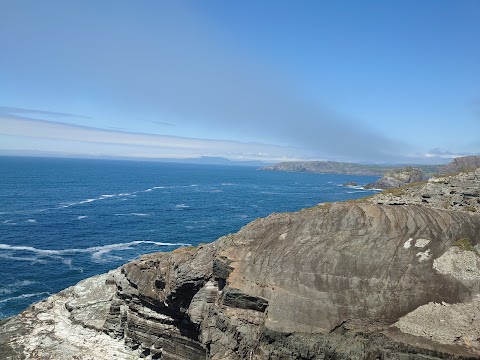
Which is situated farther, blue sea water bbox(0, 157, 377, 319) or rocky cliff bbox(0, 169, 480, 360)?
blue sea water bbox(0, 157, 377, 319)

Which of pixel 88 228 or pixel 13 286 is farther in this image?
pixel 88 228

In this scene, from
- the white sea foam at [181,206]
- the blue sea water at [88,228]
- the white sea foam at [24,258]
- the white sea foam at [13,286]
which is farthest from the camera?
the white sea foam at [181,206]

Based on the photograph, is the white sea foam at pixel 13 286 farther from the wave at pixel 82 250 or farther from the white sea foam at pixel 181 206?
the white sea foam at pixel 181 206

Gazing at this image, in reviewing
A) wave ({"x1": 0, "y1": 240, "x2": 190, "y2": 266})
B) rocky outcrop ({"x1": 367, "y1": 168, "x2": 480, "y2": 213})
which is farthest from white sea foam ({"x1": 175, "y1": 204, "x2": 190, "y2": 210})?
rocky outcrop ({"x1": 367, "y1": 168, "x2": 480, "y2": 213})

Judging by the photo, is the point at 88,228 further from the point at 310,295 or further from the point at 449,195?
the point at 449,195

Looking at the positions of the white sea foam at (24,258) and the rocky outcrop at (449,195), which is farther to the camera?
the white sea foam at (24,258)

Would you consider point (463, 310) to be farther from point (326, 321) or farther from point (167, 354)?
point (167, 354)

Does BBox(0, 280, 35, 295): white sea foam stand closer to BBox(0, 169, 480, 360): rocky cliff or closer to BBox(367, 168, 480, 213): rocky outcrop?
BBox(0, 169, 480, 360): rocky cliff

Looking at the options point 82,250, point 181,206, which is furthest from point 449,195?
point 181,206

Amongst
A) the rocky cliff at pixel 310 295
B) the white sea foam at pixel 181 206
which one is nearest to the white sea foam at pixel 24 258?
the rocky cliff at pixel 310 295

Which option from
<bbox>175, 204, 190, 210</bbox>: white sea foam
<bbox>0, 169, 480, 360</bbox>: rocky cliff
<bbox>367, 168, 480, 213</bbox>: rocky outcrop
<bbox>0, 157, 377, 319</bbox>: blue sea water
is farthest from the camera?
<bbox>175, 204, 190, 210</bbox>: white sea foam
